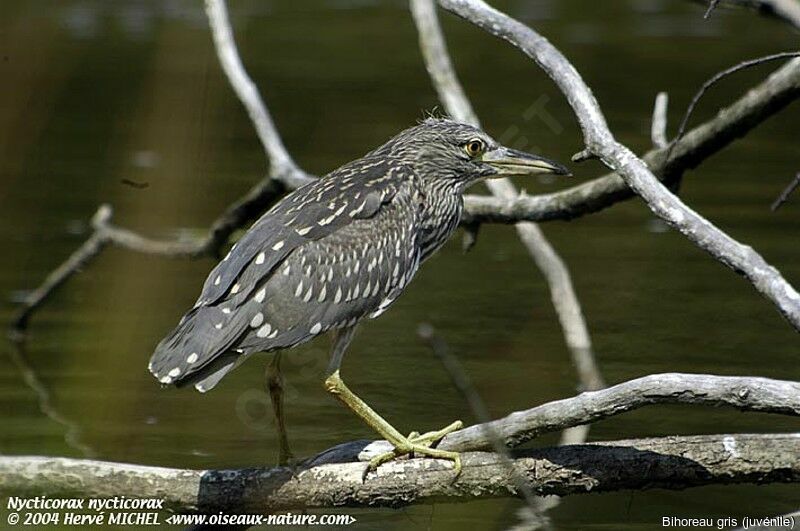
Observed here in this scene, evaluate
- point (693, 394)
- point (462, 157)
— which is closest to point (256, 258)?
point (462, 157)

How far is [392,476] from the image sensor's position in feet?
17.6

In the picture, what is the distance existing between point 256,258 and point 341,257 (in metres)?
0.39

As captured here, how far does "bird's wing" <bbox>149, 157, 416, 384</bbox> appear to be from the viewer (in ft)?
17.4

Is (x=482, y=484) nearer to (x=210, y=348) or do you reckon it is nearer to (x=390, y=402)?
(x=210, y=348)

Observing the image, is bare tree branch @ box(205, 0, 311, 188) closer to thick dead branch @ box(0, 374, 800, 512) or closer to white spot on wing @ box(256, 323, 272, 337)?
white spot on wing @ box(256, 323, 272, 337)

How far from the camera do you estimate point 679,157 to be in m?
6.95

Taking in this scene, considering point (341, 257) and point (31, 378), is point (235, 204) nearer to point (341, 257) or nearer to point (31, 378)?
point (31, 378)

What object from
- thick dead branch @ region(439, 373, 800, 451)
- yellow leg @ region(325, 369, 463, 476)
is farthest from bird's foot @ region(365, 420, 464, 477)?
thick dead branch @ region(439, 373, 800, 451)

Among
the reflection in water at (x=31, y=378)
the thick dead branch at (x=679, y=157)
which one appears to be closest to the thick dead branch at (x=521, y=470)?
the reflection in water at (x=31, y=378)

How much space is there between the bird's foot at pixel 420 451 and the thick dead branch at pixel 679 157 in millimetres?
1792

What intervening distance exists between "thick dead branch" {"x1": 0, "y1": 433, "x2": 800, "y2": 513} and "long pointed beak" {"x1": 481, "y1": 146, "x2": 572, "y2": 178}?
5.29ft

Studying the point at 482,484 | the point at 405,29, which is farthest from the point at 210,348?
the point at 405,29

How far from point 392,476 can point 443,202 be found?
60.9 inches

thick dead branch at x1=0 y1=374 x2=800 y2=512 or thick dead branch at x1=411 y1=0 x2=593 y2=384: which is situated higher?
thick dead branch at x1=411 y1=0 x2=593 y2=384
